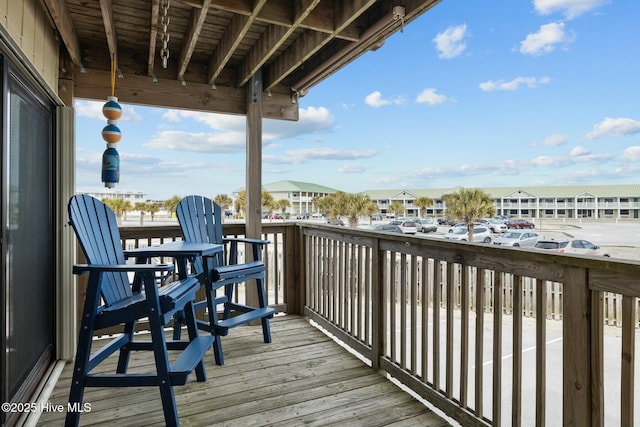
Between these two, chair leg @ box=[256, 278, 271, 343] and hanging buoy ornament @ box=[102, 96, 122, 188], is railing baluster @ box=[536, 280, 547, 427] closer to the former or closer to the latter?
chair leg @ box=[256, 278, 271, 343]

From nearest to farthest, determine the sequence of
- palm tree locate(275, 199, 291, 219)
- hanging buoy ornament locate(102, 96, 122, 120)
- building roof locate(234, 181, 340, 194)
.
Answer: hanging buoy ornament locate(102, 96, 122, 120) → palm tree locate(275, 199, 291, 219) → building roof locate(234, 181, 340, 194)

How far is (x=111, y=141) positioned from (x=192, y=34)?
3.16 feet

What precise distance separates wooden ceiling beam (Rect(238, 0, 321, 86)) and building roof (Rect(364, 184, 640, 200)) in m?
1.99

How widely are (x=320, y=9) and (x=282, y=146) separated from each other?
11.7m

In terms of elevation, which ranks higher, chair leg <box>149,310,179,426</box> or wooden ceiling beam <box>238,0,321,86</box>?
wooden ceiling beam <box>238,0,321,86</box>

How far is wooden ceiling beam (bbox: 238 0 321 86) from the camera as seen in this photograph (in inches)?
88.7

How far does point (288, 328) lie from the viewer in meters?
3.47

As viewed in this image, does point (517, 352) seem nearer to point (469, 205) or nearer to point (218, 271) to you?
point (218, 271)

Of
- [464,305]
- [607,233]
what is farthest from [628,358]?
[607,233]

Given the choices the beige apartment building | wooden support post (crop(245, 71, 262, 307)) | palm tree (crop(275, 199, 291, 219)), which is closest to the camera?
the beige apartment building

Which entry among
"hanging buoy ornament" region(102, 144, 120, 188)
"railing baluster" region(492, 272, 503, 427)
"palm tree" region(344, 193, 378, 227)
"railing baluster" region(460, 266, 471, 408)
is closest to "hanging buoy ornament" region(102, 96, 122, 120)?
"hanging buoy ornament" region(102, 144, 120, 188)

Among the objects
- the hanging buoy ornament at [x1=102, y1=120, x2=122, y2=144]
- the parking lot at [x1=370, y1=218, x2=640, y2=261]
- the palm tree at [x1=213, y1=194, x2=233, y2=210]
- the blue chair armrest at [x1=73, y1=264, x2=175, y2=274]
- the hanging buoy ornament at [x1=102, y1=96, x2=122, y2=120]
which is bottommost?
the blue chair armrest at [x1=73, y1=264, x2=175, y2=274]

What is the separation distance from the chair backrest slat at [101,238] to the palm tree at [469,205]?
3.31 meters

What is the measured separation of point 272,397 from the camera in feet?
7.28
